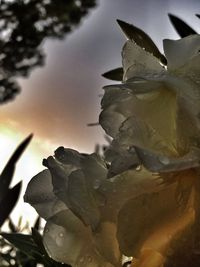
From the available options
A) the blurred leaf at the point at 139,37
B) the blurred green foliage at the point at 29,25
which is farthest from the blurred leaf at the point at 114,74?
the blurred green foliage at the point at 29,25

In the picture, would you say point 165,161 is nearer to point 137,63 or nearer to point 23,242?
point 137,63

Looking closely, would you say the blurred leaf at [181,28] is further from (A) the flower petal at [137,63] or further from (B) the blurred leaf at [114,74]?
(A) the flower petal at [137,63]

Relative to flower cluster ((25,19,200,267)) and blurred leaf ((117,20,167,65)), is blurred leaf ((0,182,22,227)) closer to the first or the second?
blurred leaf ((117,20,167,65))

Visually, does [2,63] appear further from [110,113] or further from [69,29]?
[110,113]

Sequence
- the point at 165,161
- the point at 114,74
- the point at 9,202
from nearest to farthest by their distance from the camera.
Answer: the point at 165,161 → the point at 114,74 → the point at 9,202

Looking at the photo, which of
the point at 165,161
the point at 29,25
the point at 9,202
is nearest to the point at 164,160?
the point at 165,161
